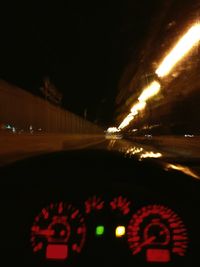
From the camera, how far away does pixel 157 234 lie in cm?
321

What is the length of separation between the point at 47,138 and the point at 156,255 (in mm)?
17741

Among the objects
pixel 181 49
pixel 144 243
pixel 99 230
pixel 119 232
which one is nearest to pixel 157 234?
pixel 144 243

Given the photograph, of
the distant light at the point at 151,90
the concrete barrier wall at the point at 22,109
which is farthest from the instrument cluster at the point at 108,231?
the distant light at the point at 151,90

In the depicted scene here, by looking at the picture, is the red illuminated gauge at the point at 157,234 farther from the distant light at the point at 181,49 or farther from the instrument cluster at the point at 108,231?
the distant light at the point at 181,49

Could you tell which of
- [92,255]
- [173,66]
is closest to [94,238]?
[92,255]

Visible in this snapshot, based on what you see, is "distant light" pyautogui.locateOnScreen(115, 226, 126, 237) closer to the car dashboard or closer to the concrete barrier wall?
the car dashboard

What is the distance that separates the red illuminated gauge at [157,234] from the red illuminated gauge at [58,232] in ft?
1.13

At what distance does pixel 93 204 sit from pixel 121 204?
19 cm

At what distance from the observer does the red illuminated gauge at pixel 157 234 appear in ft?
10.4

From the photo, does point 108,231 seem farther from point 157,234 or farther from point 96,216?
point 157,234

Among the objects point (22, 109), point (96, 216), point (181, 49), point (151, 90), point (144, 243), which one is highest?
point (181, 49)

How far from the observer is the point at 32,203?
10.9 ft

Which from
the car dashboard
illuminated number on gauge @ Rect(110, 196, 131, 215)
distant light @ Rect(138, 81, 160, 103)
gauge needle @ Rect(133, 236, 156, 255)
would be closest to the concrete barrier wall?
distant light @ Rect(138, 81, 160, 103)

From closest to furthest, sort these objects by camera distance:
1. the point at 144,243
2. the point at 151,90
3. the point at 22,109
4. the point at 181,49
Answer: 1. the point at 144,243
2. the point at 22,109
3. the point at 181,49
4. the point at 151,90
